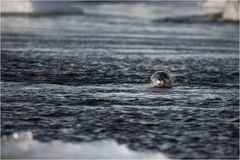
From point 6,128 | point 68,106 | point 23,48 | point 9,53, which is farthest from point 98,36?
point 6,128

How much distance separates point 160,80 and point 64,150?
12.1 metres

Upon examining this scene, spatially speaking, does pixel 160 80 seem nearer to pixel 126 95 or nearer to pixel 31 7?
pixel 126 95

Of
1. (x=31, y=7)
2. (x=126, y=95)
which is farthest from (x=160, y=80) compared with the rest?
(x=31, y=7)

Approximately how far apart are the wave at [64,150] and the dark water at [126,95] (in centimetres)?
49

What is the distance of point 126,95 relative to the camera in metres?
27.2

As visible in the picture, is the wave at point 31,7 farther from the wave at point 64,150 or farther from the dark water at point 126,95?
the wave at point 64,150

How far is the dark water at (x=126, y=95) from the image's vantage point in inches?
785

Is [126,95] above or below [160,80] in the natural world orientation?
below

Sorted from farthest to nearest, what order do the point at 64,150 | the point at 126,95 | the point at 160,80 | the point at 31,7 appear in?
the point at 31,7, the point at 160,80, the point at 126,95, the point at 64,150

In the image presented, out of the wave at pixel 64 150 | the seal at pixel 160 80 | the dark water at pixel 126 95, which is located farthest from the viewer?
the seal at pixel 160 80

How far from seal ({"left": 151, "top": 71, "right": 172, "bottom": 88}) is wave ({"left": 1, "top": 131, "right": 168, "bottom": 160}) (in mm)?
10520

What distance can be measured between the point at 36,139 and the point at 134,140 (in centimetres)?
235

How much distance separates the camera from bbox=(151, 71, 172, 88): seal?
29453 mm

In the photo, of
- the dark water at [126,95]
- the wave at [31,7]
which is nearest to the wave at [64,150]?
the dark water at [126,95]
